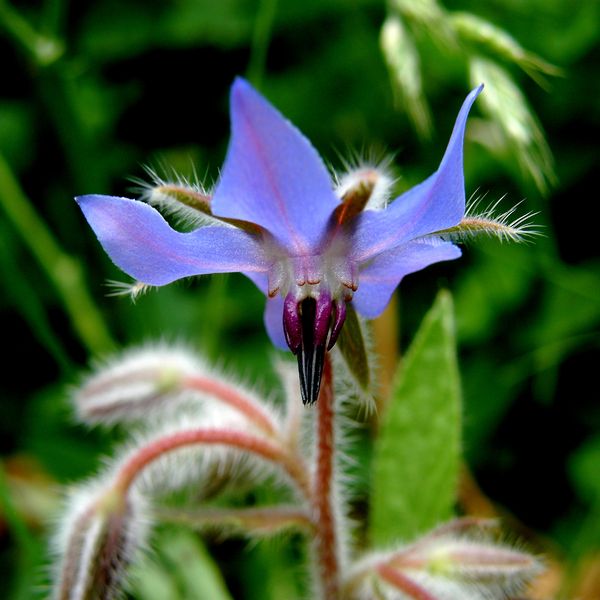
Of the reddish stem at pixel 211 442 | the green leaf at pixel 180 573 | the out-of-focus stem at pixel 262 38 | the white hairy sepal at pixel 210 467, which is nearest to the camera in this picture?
the reddish stem at pixel 211 442

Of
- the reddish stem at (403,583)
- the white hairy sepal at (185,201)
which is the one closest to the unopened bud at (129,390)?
the reddish stem at (403,583)

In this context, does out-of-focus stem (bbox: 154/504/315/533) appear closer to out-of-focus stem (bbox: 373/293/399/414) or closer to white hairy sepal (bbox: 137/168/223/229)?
white hairy sepal (bbox: 137/168/223/229)

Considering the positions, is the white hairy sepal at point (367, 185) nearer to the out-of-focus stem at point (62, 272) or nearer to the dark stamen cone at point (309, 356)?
the dark stamen cone at point (309, 356)

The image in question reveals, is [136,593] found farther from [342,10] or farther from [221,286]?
[342,10]

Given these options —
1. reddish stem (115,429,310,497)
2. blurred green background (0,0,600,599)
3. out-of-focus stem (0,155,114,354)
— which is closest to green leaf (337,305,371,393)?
reddish stem (115,429,310,497)

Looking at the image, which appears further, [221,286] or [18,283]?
[221,286]

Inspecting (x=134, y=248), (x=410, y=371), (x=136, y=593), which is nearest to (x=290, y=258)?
(x=134, y=248)
